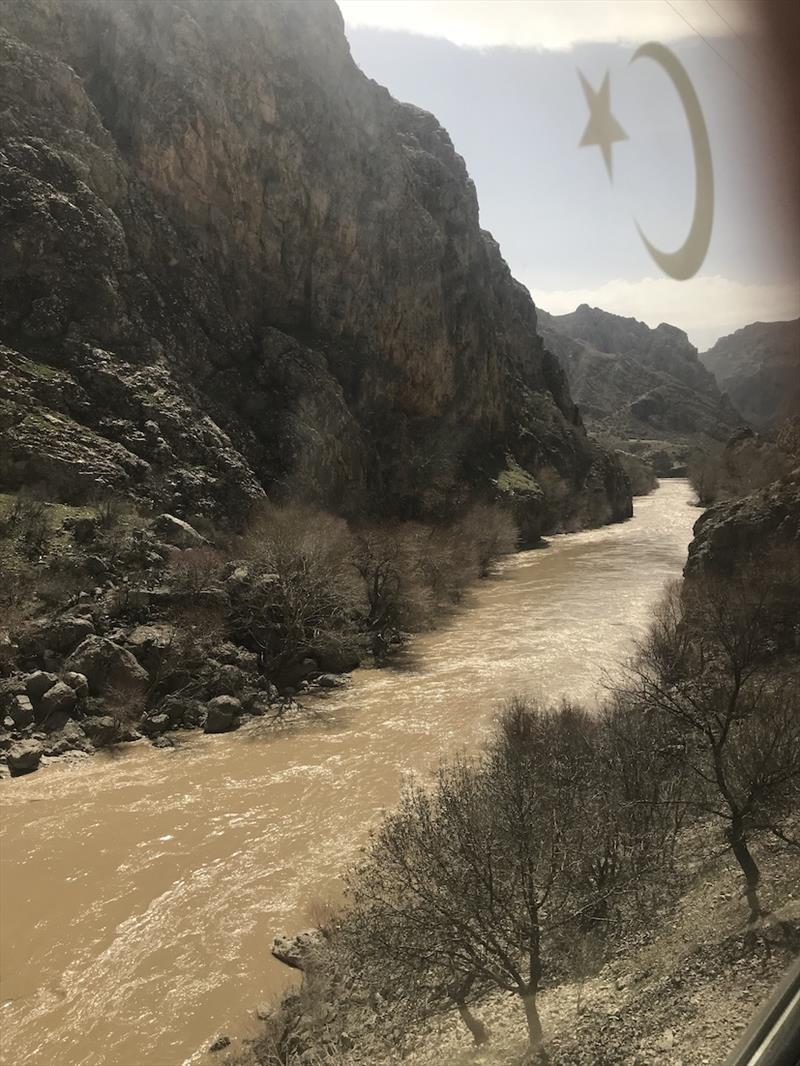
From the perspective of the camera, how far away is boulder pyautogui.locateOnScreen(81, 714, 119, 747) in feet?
60.4

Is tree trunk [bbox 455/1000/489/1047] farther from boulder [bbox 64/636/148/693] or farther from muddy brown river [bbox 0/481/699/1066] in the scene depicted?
boulder [bbox 64/636/148/693]

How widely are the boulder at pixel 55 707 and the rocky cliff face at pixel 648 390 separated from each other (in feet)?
448

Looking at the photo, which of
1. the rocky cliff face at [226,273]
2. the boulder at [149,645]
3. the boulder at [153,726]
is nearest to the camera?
the boulder at [153,726]

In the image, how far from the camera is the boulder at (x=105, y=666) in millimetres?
19938

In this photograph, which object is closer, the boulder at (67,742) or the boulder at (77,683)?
the boulder at (67,742)

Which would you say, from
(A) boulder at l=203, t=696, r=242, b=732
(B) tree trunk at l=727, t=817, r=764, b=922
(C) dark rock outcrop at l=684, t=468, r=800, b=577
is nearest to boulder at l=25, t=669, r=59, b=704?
(A) boulder at l=203, t=696, r=242, b=732

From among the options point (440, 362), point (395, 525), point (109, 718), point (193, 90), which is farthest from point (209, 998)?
point (440, 362)

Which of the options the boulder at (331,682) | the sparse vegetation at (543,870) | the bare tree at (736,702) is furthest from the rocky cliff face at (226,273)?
the sparse vegetation at (543,870)

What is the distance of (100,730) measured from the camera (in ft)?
60.7

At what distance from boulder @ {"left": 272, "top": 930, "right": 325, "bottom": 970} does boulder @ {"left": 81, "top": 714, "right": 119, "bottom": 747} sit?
9813 mm

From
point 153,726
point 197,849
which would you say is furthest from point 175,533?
point 197,849

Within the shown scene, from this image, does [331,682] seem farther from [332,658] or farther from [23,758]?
[23,758]

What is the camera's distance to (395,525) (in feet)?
133

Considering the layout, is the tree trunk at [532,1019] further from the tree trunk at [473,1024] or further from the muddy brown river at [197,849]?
the muddy brown river at [197,849]
